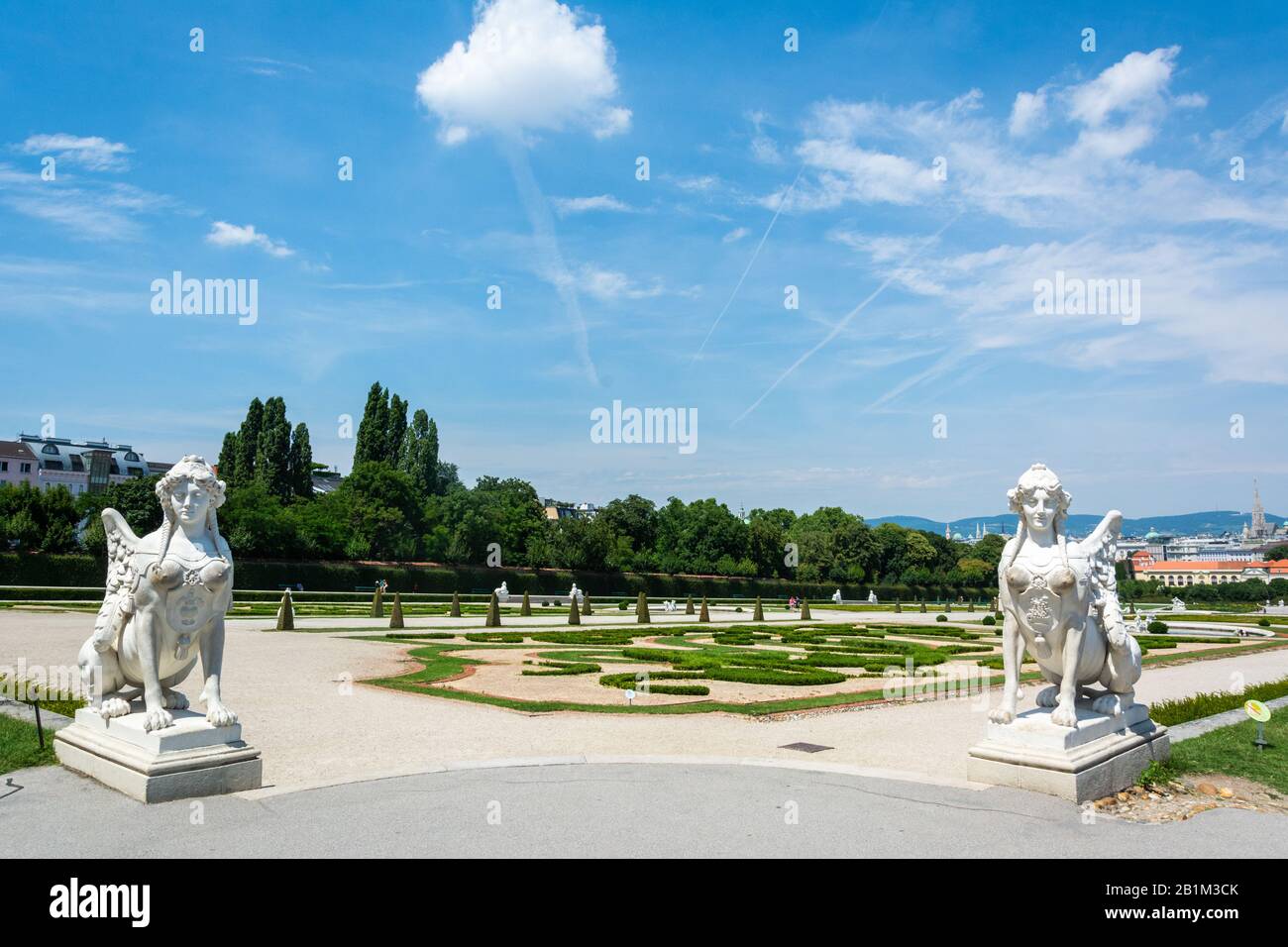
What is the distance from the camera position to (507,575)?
57500 mm

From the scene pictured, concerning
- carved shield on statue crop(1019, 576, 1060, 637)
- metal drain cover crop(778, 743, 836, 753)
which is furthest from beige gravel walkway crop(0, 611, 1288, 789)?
carved shield on statue crop(1019, 576, 1060, 637)

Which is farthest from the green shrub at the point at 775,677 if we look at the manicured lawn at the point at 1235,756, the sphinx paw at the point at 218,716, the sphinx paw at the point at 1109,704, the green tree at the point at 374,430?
the green tree at the point at 374,430

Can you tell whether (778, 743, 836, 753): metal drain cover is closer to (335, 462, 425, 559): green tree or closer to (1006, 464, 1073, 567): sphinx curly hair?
(1006, 464, 1073, 567): sphinx curly hair

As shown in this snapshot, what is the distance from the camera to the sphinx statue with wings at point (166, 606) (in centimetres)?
729

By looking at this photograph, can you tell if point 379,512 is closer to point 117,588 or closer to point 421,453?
point 421,453

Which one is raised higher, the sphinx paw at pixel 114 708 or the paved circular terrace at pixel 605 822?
the sphinx paw at pixel 114 708

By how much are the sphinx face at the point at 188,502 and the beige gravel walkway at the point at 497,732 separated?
8.01 ft

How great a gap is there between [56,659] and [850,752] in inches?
612

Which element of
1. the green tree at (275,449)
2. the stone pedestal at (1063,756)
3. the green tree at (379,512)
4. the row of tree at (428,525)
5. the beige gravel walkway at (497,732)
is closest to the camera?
the stone pedestal at (1063,756)

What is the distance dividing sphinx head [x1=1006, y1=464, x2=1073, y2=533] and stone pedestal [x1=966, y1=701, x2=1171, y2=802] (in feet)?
5.87

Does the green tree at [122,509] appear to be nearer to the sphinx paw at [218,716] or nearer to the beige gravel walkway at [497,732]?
the beige gravel walkway at [497,732]

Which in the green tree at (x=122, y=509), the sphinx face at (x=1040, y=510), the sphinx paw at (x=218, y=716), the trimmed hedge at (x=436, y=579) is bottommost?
the trimmed hedge at (x=436, y=579)
